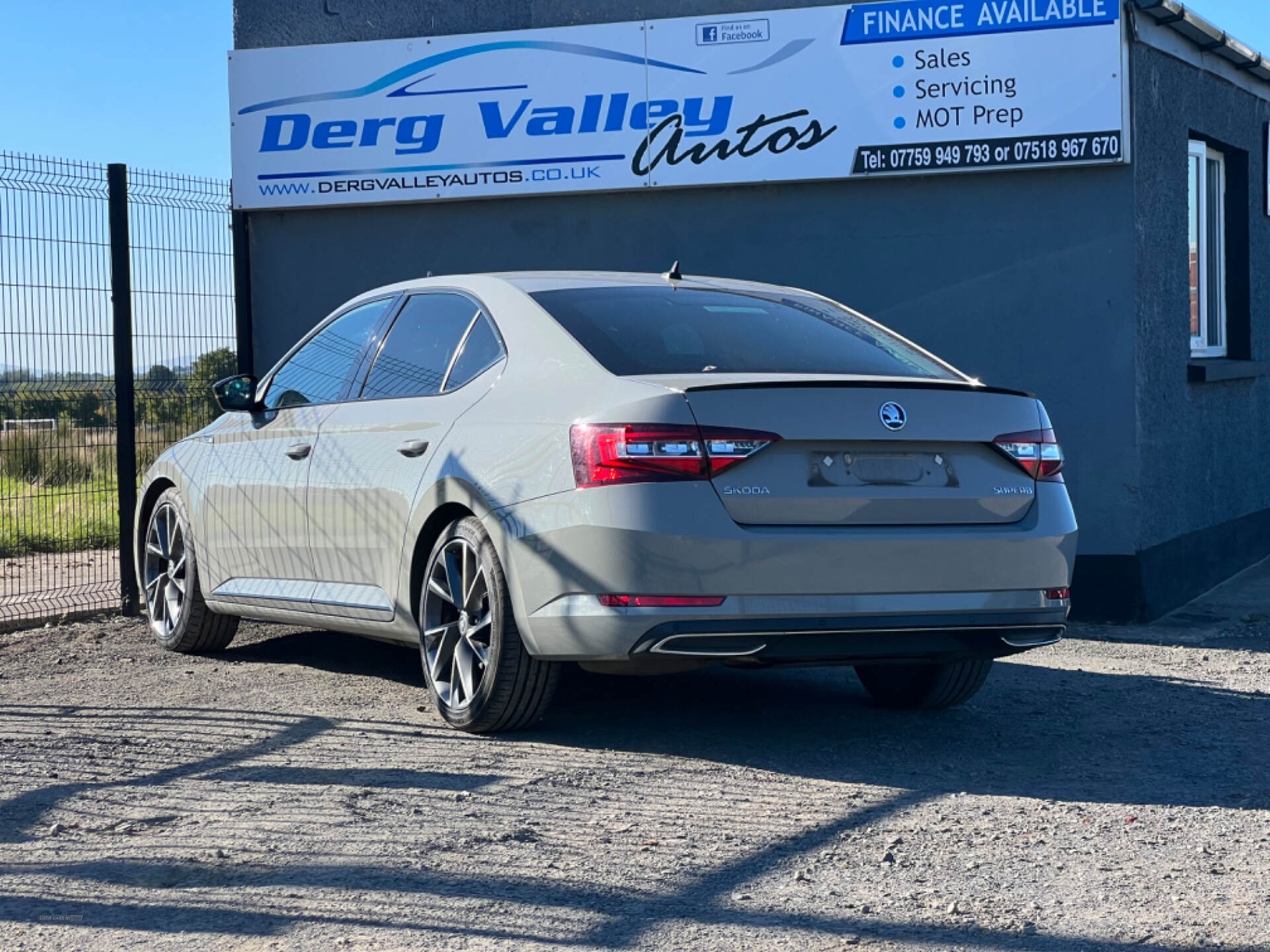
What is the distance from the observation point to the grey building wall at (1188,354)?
30.3 ft

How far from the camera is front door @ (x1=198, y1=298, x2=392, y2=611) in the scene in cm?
666

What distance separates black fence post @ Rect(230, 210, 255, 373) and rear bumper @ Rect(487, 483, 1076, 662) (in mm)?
5602

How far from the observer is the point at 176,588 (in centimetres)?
776

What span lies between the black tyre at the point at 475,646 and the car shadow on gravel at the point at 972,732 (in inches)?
8.6

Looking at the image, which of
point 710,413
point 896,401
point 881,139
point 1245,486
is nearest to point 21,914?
point 710,413

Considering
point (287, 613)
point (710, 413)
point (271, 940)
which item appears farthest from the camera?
point (287, 613)

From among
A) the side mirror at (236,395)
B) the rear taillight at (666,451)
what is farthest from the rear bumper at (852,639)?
the side mirror at (236,395)

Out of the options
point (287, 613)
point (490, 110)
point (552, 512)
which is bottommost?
point (287, 613)

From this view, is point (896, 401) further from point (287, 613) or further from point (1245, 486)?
point (1245, 486)

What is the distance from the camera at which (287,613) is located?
22.1ft

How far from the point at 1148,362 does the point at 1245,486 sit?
271cm

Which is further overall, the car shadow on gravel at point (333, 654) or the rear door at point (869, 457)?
the car shadow on gravel at point (333, 654)

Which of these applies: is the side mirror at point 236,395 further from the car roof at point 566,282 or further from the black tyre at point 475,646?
the black tyre at point 475,646

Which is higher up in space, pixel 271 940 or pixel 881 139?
pixel 881 139
